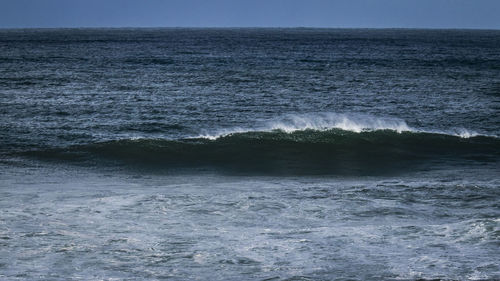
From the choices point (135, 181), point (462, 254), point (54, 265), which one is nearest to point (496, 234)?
point (462, 254)

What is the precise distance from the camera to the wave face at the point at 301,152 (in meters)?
20.5

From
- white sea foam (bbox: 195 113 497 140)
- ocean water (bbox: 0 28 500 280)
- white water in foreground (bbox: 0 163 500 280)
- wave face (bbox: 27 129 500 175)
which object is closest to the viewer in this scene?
white water in foreground (bbox: 0 163 500 280)

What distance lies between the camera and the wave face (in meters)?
20.5

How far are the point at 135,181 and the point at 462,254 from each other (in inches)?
373

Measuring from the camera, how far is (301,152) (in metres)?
22.7

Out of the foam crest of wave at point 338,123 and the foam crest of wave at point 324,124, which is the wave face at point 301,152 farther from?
the foam crest of wave at point 338,123

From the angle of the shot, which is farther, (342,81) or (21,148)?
(342,81)

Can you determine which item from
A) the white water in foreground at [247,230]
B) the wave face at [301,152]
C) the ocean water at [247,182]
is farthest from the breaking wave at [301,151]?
the white water in foreground at [247,230]

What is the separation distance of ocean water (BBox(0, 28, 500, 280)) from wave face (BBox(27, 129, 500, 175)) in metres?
0.09

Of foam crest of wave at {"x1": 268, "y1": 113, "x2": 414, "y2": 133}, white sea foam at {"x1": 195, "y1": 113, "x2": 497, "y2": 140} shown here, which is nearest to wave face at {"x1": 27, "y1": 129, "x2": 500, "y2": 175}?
white sea foam at {"x1": 195, "y1": 113, "x2": 497, "y2": 140}

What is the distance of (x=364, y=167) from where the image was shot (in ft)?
67.7

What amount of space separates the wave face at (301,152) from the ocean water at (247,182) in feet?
0.30

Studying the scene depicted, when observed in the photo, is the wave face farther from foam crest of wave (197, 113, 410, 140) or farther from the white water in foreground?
the white water in foreground

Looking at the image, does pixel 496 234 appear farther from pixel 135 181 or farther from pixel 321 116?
pixel 321 116
